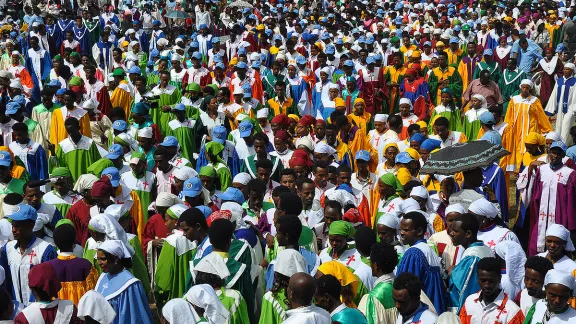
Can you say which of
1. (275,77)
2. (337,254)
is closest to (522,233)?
(337,254)

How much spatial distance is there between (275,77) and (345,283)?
1134 centimetres

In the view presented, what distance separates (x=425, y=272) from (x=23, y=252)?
336 centimetres

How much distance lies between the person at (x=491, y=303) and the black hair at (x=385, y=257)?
62 centimetres

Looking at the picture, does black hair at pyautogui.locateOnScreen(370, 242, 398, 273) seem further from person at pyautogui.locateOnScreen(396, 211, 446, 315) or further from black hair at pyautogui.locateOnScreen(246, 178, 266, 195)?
black hair at pyautogui.locateOnScreen(246, 178, 266, 195)

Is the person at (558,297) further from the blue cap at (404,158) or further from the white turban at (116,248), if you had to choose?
the blue cap at (404,158)

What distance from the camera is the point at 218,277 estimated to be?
7.05m

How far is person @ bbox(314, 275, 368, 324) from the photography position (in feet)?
21.4

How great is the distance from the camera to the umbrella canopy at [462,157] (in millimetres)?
10195

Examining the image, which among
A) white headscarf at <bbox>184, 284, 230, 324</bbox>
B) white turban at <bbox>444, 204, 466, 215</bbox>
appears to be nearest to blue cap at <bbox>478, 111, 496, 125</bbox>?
white turban at <bbox>444, 204, 466, 215</bbox>

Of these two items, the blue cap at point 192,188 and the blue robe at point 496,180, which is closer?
the blue cap at point 192,188

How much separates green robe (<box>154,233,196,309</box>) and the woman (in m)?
0.94

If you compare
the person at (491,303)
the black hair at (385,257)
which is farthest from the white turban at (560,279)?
the black hair at (385,257)

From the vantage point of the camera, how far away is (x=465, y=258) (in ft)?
25.6

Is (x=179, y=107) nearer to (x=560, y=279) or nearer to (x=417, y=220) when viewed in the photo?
(x=417, y=220)
